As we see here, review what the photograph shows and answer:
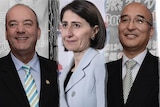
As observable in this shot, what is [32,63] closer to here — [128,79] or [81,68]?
[81,68]

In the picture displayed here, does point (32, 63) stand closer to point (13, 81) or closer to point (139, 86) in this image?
point (13, 81)

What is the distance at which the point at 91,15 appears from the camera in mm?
1405

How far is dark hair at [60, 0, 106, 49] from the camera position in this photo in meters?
1.40

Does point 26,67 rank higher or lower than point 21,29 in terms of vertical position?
lower

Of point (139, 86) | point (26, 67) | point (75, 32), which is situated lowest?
point (139, 86)

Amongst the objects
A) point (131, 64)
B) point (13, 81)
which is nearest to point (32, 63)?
point (13, 81)

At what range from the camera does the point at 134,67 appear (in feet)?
4.70

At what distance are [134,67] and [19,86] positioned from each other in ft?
1.77

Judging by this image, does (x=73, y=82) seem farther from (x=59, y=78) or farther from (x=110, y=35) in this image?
(x=110, y=35)

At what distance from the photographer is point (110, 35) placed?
143cm

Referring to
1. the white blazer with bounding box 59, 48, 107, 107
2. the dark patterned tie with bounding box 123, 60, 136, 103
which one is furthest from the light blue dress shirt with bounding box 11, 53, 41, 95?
the dark patterned tie with bounding box 123, 60, 136, 103

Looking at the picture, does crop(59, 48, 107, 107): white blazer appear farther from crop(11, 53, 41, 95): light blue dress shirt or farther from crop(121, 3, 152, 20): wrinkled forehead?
crop(121, 3, 152, 20): wrinkled forehead

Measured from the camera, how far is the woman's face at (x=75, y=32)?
140 cm

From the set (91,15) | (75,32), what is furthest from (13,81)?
(91,15)
